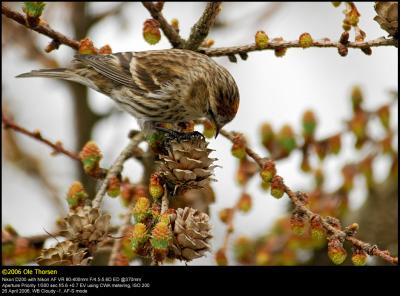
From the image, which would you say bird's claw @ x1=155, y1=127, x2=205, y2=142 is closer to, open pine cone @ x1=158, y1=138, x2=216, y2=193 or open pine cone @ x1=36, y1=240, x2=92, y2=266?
open pine cone @ x1=158, y1=138, x2=216, y2=193

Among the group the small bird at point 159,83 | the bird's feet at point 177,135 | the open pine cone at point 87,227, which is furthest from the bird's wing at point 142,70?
the open pine cone at point 87,227

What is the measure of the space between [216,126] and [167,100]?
58cm

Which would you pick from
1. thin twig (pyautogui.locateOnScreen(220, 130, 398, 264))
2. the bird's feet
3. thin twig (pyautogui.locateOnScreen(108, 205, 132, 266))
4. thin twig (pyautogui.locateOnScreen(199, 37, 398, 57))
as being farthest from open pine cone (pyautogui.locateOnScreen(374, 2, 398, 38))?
thin twig (pyautogui.locateOnScreen(108, 205, 132, 266))

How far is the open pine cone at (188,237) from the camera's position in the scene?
5.18ft

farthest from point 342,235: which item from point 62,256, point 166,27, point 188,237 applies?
point 166,27

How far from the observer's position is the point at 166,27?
207cm

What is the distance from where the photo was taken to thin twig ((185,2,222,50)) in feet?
6.55

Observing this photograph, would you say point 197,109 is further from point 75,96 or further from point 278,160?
point 75,96

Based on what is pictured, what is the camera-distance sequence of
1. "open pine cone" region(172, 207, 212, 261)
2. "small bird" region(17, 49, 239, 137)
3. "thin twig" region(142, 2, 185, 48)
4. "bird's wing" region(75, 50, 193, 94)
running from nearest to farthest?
1. "open pine cone" region(172, 207, 212, 261)
2. "thin twig" region(142, 2, 185, 48)
3. "small bird" region(17, 49, 239, 137)
4. "bird's wing" region(75, 50, 193, 94)

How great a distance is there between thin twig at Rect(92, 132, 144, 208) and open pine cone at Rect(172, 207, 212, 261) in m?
0.28

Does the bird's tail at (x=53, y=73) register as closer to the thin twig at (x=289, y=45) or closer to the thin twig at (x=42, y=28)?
the thin twig at (x=42, y=28)

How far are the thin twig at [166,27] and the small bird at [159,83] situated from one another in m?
0.31

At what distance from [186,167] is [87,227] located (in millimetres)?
330
